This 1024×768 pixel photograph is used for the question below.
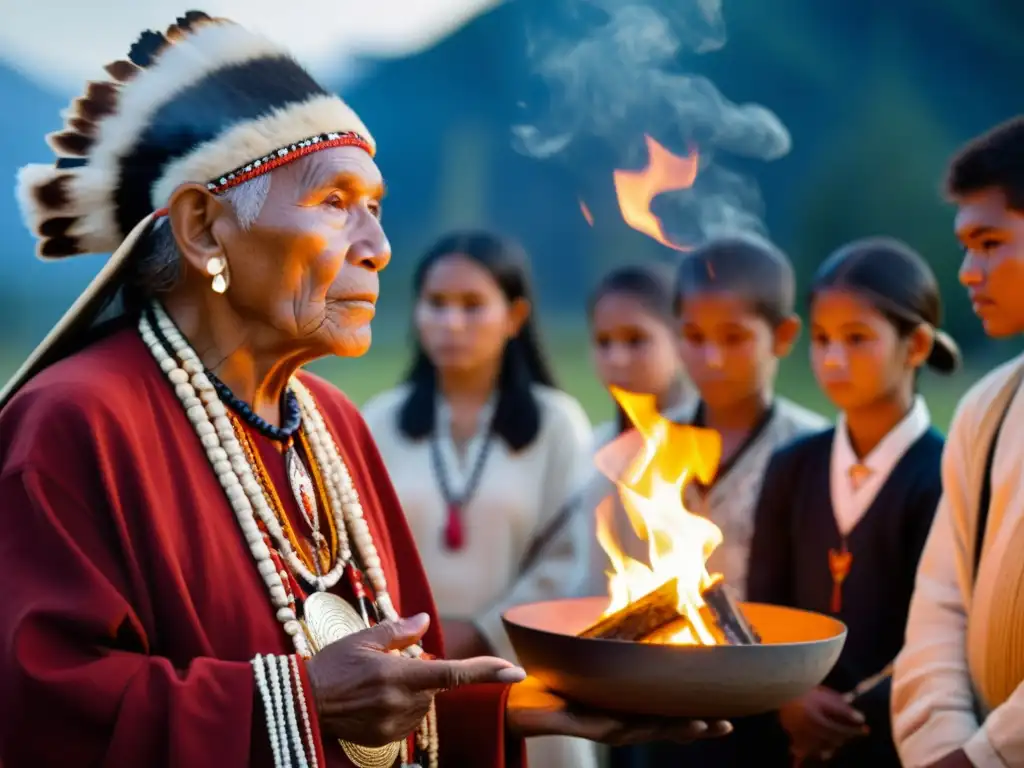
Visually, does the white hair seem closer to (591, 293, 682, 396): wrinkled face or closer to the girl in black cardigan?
the girl in black cardigan

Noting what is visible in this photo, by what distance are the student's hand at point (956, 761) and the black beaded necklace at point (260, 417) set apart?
5.06 ft

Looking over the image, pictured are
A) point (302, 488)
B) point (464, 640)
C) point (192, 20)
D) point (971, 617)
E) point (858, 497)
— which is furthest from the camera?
point (464, 640)

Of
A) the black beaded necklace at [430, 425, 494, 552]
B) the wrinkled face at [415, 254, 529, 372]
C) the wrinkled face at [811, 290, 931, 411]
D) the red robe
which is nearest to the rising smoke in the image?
the wrinkled face at [811, 290, 931, 411]

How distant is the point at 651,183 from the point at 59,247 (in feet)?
4.50

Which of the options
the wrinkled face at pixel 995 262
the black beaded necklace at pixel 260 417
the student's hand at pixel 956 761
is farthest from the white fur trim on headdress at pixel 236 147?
the student's hand at pixel 956 761

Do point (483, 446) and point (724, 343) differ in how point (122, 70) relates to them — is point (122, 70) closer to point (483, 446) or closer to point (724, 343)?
point (724, 343)

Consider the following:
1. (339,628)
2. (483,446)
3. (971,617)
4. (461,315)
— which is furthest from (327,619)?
(461,315)

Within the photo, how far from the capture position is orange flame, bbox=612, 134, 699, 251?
106 inches

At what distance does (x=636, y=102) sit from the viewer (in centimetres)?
329

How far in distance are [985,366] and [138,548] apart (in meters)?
6.39

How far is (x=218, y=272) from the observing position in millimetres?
2053

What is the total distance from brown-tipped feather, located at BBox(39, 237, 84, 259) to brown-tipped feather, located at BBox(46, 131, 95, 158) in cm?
16

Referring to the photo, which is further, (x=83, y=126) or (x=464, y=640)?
(x=464, y=640)

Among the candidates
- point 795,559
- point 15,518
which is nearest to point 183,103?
point 15,518
